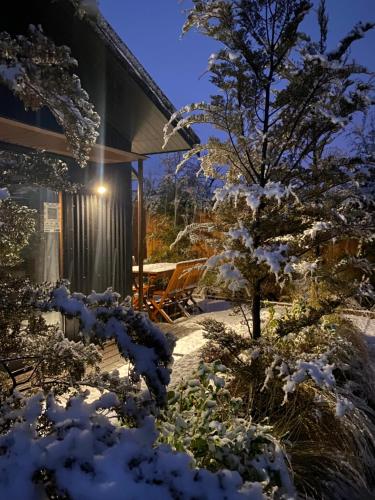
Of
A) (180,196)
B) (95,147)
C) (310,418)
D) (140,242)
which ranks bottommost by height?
(310,418)

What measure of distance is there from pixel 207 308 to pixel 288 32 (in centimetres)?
653

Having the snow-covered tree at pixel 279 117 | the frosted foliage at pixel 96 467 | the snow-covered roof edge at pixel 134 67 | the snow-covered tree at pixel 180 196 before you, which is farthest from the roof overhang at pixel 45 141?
the snow-covered tree at pixel 180 196

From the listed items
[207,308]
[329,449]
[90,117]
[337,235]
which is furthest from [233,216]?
[207,308]

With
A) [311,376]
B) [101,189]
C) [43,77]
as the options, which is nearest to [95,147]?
[101,189]

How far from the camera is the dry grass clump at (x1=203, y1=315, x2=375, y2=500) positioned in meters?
2.47

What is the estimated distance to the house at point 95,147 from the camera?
4680 mm

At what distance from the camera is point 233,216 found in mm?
3672

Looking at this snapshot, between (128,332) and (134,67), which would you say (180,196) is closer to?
(134,67)

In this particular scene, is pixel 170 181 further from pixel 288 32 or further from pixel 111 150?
pixel 288 32

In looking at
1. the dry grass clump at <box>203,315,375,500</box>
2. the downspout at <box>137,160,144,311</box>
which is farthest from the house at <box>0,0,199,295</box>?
the dry grass clump at <box>203,315,375,500</box>

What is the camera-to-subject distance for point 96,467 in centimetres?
137

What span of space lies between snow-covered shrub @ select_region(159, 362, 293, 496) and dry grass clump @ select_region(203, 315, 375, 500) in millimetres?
208

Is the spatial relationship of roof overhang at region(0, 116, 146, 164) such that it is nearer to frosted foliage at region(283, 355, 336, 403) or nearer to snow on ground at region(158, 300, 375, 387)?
snow on ground at region(158, 300, 375, 387)

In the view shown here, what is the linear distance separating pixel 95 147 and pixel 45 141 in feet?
2.23
